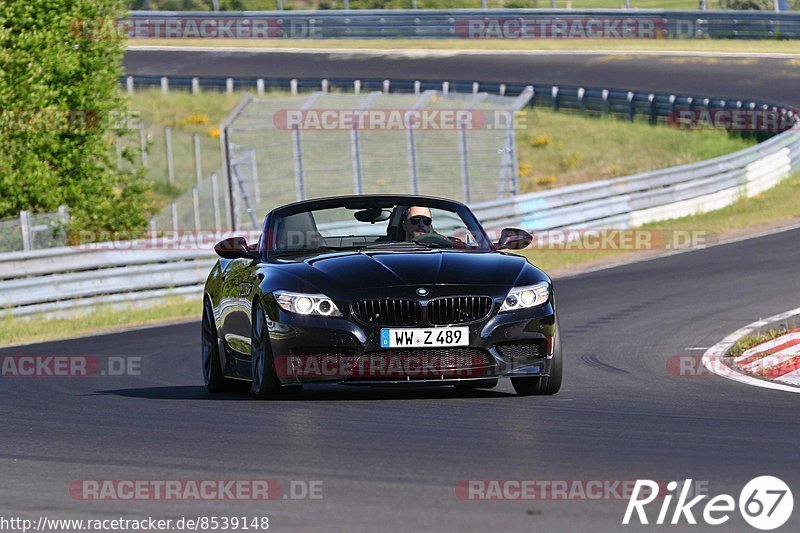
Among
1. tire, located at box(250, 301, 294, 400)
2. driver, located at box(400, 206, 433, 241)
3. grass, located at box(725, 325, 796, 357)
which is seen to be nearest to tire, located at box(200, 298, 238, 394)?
tire, located at box(250, 301, 294, 400)

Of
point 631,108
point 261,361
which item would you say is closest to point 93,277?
point 261,361

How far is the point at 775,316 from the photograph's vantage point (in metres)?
14.9

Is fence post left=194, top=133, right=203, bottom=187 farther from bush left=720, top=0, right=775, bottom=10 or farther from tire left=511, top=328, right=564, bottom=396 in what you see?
bush left=720, top=0, right=775, bottom=10

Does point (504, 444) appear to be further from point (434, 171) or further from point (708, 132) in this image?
point (708, 132)

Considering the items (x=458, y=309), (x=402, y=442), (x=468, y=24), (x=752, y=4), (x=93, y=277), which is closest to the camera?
(x=402, y=442)

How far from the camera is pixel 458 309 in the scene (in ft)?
29.8

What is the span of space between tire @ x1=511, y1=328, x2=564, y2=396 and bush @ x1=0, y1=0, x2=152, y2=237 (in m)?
16.2

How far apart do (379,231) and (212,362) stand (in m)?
1.53

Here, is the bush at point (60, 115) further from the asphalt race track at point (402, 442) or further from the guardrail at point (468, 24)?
the guardrail at point (468, 24)

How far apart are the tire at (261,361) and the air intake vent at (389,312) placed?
0.66 m

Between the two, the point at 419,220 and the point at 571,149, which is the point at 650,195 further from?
the point at 419,220

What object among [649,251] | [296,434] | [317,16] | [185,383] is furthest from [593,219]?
[317,16]

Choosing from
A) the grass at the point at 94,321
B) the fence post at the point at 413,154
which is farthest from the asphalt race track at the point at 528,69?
the grass at the point at 94,321

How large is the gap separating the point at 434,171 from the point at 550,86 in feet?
33.7
